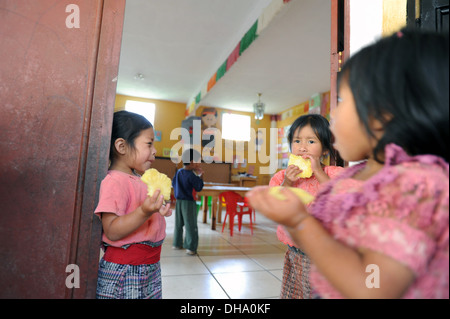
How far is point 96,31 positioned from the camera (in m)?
1.13

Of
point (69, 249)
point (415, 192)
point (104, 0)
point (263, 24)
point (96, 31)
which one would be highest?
point (263, 24)

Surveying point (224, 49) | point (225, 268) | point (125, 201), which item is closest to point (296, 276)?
point (125, 201)

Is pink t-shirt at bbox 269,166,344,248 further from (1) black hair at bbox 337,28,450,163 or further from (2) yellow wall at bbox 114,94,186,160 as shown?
(2) yellow wall at bbox 114,94,186,160

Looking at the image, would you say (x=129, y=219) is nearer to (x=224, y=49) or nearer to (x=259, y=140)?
(x=224, y=49)

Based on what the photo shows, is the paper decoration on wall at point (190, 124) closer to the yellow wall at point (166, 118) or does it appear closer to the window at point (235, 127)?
the yellow wall at point (166, 118)

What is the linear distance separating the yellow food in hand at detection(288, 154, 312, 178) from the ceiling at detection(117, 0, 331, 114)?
234 cm

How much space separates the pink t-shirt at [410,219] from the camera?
453mm

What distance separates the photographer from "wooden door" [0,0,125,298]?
1028 mm

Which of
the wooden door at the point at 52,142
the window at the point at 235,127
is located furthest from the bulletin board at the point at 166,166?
the wooden door at the point at 52,142

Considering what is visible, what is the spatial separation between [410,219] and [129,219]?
86 centimetres

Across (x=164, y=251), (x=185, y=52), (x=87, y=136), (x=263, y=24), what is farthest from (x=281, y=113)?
(x=87, y=136)

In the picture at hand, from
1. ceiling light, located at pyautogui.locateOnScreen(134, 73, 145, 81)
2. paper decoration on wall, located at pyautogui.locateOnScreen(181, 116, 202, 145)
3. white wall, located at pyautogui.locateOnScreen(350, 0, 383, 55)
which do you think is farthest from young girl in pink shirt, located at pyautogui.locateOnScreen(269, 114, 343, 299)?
paper decoration on wall, located at pyautogui.locateOnScreen(181, 116, 202, 145)

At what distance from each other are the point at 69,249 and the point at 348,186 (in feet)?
3.51

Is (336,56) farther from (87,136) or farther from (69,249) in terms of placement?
(69,249)
